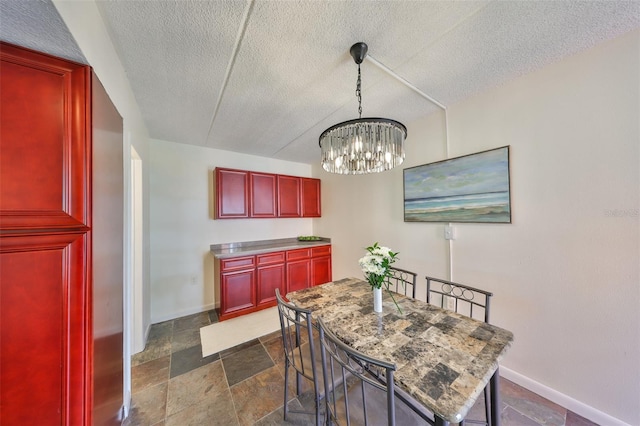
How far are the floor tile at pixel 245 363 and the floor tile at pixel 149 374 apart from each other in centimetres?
49

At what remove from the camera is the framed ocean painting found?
5.88 feet

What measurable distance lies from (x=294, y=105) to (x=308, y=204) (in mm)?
2077

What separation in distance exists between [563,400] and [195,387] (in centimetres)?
280

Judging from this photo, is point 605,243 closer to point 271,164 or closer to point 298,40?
point 298,40

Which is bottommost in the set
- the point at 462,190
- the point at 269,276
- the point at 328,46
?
the point at 269,276

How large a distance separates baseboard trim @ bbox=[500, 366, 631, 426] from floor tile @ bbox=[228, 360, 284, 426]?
1.93m

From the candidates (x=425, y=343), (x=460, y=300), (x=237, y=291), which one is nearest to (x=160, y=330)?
(x=237, y=291)

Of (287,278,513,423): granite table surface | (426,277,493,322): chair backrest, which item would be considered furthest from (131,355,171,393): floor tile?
(426,277,493,322): chair backrest

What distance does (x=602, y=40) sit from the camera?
1.35m

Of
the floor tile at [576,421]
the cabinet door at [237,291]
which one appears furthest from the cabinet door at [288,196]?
the floor tile at [576,421]

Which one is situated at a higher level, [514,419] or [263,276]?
[263,276]

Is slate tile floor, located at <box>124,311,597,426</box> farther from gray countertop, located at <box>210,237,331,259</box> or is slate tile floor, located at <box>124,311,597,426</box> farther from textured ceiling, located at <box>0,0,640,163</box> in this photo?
textured ceiling, located at <box>0,0,640,163</box>

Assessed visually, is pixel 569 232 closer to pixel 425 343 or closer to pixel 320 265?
pixel 425 343

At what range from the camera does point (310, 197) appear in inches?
156
